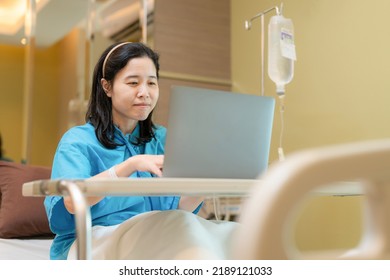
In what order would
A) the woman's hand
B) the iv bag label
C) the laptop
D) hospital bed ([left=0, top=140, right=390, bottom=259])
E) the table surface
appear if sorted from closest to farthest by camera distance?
hospital bed ([left=0, top=140, right=390, bottom=259]), the table surface, the laptop, the woman's hand, the iv bag label

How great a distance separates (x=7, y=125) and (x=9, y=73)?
0.45m

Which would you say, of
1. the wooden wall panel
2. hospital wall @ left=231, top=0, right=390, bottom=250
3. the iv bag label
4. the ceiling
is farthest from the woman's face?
the ceiling

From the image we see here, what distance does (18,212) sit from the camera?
95.4 inches

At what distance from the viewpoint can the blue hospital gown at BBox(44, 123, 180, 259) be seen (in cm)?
161

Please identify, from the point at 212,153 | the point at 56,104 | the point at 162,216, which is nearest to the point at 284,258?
the point at 212,153

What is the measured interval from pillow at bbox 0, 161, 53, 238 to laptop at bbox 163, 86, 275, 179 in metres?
1.41

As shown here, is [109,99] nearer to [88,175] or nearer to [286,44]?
[88,175]

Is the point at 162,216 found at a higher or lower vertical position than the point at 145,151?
lower

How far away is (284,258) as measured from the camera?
56 centimetres

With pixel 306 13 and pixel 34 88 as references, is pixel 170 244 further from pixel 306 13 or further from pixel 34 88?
pixel 34 88

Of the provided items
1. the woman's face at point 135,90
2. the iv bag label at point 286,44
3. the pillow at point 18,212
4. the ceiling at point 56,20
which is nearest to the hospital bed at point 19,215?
the pillow at point 18,212

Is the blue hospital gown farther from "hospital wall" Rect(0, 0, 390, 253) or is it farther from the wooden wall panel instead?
the wooden wall panel

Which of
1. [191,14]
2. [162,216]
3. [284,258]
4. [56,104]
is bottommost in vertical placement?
[284,258]
